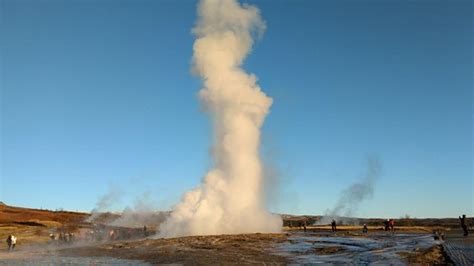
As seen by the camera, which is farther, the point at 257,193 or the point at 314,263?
the point at 257,193

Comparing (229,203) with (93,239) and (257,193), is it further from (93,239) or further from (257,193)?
(93,239)

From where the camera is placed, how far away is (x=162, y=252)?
3234cm

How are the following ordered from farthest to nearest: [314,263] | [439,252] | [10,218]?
[10,218] < [439,252] < [314,263]

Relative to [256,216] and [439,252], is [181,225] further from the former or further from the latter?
[439,252]

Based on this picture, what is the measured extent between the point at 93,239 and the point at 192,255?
33669 millimetres

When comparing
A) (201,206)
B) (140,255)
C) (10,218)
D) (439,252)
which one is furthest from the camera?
(10,218)

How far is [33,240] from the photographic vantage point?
2077 inches

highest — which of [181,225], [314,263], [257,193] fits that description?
[257,193]

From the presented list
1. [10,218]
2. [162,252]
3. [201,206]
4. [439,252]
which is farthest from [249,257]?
[10,218]

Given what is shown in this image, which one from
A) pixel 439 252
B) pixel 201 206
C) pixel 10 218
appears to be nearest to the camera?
pixel 439 252

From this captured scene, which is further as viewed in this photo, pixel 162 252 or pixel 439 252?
pixel 162 252

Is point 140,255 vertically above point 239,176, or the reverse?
point 239,176

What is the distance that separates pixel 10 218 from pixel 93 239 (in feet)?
115

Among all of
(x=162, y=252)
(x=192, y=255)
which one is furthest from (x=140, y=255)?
(x=192, y=255)
